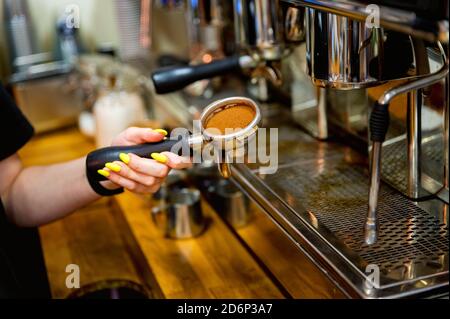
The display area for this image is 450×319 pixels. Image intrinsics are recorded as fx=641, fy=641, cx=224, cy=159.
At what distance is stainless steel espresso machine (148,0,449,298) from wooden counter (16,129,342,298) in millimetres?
60

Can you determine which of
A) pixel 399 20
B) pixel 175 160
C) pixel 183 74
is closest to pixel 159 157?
pixel 175 160

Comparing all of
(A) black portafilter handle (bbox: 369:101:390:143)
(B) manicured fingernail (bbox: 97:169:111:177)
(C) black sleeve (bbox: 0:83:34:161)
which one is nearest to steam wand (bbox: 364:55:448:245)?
(A) black portafilter handle (bbox: 369:101:390:143)

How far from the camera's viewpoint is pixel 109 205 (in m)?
1.61

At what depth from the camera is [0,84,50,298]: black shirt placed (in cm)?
112

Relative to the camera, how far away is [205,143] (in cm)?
91

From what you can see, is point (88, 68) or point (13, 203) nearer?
point (13, 203)

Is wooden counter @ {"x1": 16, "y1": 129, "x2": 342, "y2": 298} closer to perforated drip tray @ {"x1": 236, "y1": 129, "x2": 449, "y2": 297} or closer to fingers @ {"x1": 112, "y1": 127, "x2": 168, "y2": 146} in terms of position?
perforated drip tray @ {"x1": 236, "y1": 129, "x2": 449, "y2": 297}

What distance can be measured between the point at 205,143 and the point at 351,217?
249 millimetres

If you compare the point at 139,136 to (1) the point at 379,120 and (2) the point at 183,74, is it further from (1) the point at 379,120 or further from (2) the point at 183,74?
(1) the point at 379,120
